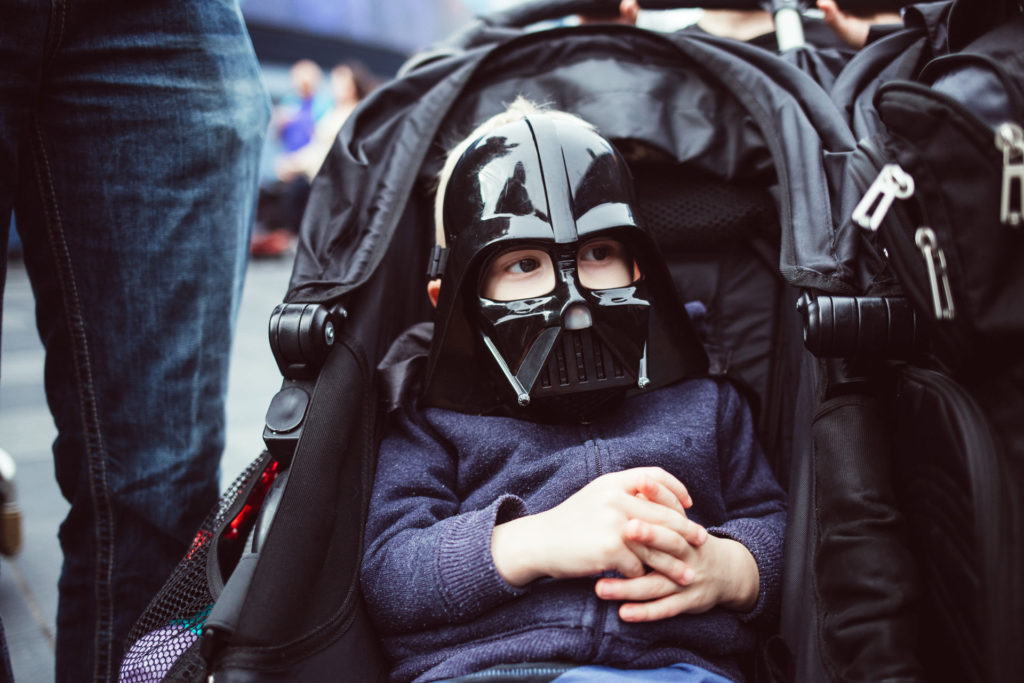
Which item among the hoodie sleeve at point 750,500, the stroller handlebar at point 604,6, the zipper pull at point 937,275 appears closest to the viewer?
the zipper pull at point 937,275

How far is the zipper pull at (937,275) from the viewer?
3.12 feet

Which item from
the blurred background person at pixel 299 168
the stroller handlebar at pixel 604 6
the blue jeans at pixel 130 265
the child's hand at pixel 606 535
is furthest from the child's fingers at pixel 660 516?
the blurred background person at pixel 299 168

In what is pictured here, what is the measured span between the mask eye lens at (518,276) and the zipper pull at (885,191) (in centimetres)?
52

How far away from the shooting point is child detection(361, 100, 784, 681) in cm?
121

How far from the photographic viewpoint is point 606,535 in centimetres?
118

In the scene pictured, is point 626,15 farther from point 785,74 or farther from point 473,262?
point 473,262

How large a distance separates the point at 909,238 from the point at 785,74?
2.49ft

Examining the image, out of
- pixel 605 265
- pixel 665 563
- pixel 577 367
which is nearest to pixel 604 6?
pixel 605 265

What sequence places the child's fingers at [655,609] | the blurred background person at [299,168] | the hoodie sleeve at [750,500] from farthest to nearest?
1. the blurred background person at [299,168]
2. the hoodie sleeve at [750,500]
3. the child's fingers at [655,609]

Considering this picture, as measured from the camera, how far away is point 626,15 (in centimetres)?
210

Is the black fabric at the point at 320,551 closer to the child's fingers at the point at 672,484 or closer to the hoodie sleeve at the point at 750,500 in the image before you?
the child's fingers at the point at 672,484

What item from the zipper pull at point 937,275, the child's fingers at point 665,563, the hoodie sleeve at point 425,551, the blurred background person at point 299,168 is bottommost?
the blurred background person at point 299,168

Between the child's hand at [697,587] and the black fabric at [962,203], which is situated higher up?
the black fabric at [962,203]

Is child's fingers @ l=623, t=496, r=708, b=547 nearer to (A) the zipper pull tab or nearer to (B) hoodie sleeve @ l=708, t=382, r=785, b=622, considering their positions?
(B) hoodie sleeve @ l=708, t=382, r=785, b=622
